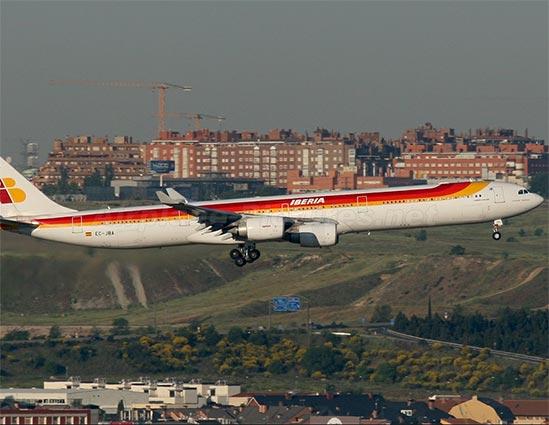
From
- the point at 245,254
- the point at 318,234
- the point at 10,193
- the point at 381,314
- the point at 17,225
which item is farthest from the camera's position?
the point at 381,314

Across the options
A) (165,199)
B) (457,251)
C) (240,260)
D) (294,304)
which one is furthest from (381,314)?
(165,199)

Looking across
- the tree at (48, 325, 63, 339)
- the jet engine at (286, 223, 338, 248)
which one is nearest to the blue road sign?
the tree at (48, 325, 63, 339)

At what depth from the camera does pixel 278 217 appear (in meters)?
67.9

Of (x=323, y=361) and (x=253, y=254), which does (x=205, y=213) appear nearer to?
(x=253, y=254)

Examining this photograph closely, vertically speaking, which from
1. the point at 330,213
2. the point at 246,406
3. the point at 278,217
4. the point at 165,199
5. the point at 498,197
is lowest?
the point at 246,406

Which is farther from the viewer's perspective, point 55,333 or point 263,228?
point 55,333

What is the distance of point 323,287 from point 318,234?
74.9 metres

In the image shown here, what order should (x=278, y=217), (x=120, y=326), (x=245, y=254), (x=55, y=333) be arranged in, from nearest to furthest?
(x=278, y=217), (x=245, y=254), (x=55, y=333), (x=120, y=326)

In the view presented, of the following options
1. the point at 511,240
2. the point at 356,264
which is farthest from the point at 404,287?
the point at 511,240

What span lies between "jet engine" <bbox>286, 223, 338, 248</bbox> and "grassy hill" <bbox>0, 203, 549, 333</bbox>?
2800 centimetres

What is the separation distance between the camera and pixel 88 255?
8200 centimetres

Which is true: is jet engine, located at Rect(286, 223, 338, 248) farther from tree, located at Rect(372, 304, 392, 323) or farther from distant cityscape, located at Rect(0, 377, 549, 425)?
tree, located at Rect(372, 304, 392, 323)

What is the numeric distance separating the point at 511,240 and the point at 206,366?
63.4 m

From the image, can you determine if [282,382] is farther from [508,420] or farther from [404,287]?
[404,287]
